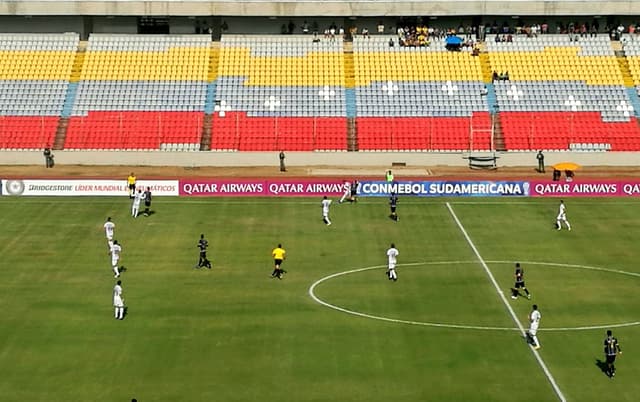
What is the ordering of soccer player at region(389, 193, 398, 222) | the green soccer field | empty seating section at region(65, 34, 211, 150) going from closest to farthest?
the green soccer field, soccer player at region(389, 193, 398, 222), empty seating section at region(65, 34, 211, 150)

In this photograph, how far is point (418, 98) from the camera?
87.0 metres

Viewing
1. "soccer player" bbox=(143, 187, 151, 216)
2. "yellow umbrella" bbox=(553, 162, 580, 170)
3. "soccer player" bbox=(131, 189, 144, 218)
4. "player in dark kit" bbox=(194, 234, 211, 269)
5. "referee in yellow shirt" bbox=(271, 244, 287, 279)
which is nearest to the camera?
"referee in yellow shirt" bbox=(271, 244, 287, 279)

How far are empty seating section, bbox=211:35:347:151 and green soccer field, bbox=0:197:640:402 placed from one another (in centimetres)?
1550

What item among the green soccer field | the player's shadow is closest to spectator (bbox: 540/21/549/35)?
the green soccer field

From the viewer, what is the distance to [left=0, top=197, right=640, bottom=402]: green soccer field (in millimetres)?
37531

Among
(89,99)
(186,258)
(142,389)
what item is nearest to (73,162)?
(89,99)

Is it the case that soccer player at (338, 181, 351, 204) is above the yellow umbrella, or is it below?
below

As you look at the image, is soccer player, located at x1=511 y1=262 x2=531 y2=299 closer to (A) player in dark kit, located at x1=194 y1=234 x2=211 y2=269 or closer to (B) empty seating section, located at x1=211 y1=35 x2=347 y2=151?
(A) player in dark kit, located at x1=194 y1=234 x2=211 y2=269

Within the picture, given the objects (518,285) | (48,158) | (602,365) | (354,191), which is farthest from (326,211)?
(48,158)

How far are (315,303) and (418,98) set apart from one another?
1689 inches

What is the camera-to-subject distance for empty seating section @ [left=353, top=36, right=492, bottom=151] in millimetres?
82812

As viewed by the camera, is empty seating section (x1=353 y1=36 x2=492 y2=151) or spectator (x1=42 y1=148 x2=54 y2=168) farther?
empty seating section (x1=353 y1=36 x2=492 y2=151)

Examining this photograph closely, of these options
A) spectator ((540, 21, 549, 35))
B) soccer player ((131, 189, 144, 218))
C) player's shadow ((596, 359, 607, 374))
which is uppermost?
spectator ((540, 21, 549, 35))

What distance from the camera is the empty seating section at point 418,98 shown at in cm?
8281
